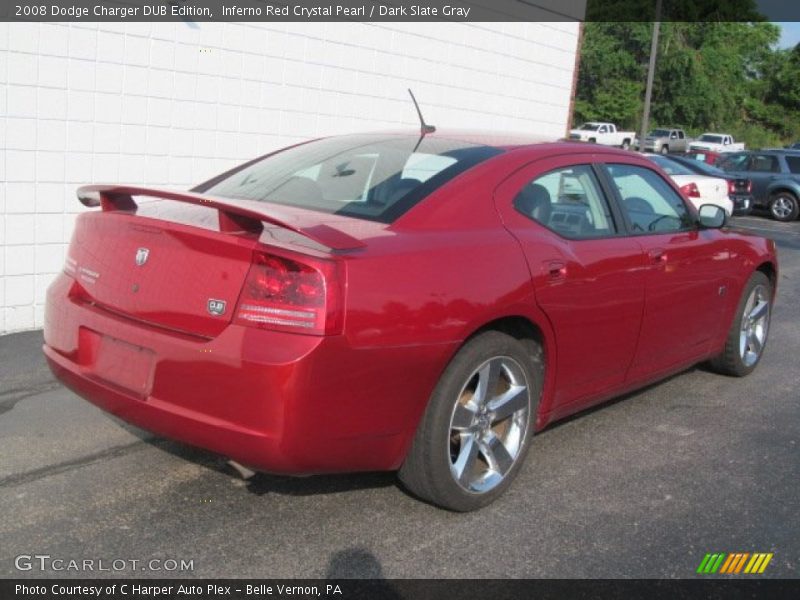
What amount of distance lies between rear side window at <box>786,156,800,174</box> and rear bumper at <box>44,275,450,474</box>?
20.2m

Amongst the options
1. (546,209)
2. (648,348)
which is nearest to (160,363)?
(546,209)

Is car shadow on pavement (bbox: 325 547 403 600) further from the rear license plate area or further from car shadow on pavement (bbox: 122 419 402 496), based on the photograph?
the rear license plate area

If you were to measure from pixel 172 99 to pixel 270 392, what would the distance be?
494cm

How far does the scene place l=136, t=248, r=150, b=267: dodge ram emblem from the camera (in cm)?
327

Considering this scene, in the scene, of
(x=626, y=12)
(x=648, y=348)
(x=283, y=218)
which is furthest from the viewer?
(x=626, y=12)

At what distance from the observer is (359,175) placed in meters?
3.92

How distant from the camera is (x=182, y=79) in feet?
23.7

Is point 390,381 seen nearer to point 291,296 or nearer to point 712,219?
point 291,296

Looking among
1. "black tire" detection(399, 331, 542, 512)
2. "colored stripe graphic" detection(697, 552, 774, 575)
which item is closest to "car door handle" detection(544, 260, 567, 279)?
"black tire" detection(399, 331, 542, 512)

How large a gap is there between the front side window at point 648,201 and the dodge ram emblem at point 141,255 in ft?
8.03

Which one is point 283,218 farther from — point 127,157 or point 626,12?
point 626,12

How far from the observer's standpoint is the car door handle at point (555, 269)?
3.76 metres

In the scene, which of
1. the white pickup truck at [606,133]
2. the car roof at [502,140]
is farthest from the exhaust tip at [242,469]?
the white pickup truck at [606,133]

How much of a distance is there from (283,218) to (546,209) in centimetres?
139
